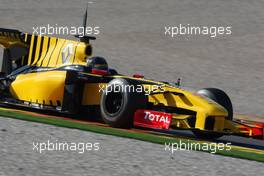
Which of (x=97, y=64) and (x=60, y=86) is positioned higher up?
(x=97, y=64)

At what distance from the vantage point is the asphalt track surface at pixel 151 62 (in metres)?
7.29

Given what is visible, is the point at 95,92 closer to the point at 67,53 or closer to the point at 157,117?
the point at 67,53

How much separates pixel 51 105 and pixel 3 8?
16.0m

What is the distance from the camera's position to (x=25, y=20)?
24969mm

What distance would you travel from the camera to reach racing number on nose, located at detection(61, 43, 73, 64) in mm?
11828

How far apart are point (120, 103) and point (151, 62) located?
9742 millimetres

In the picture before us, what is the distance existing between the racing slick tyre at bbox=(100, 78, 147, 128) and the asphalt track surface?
1.04 metres

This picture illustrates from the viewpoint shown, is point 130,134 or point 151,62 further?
point 151,62

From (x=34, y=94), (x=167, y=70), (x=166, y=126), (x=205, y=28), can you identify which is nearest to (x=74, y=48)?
(x=34, y=94)

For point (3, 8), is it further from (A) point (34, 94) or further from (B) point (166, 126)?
(B) point (166, 126)

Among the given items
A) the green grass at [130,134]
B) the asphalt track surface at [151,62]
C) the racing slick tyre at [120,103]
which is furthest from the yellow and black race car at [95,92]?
the asphalt track surface at [151,62]

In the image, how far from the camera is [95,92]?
11086 millimetres

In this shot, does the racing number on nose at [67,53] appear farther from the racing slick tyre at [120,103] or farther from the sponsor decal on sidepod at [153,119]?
the sponsor decal on sidepod at [153,119]

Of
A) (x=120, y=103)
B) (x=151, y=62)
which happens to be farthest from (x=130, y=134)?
(x=151, y=62)
